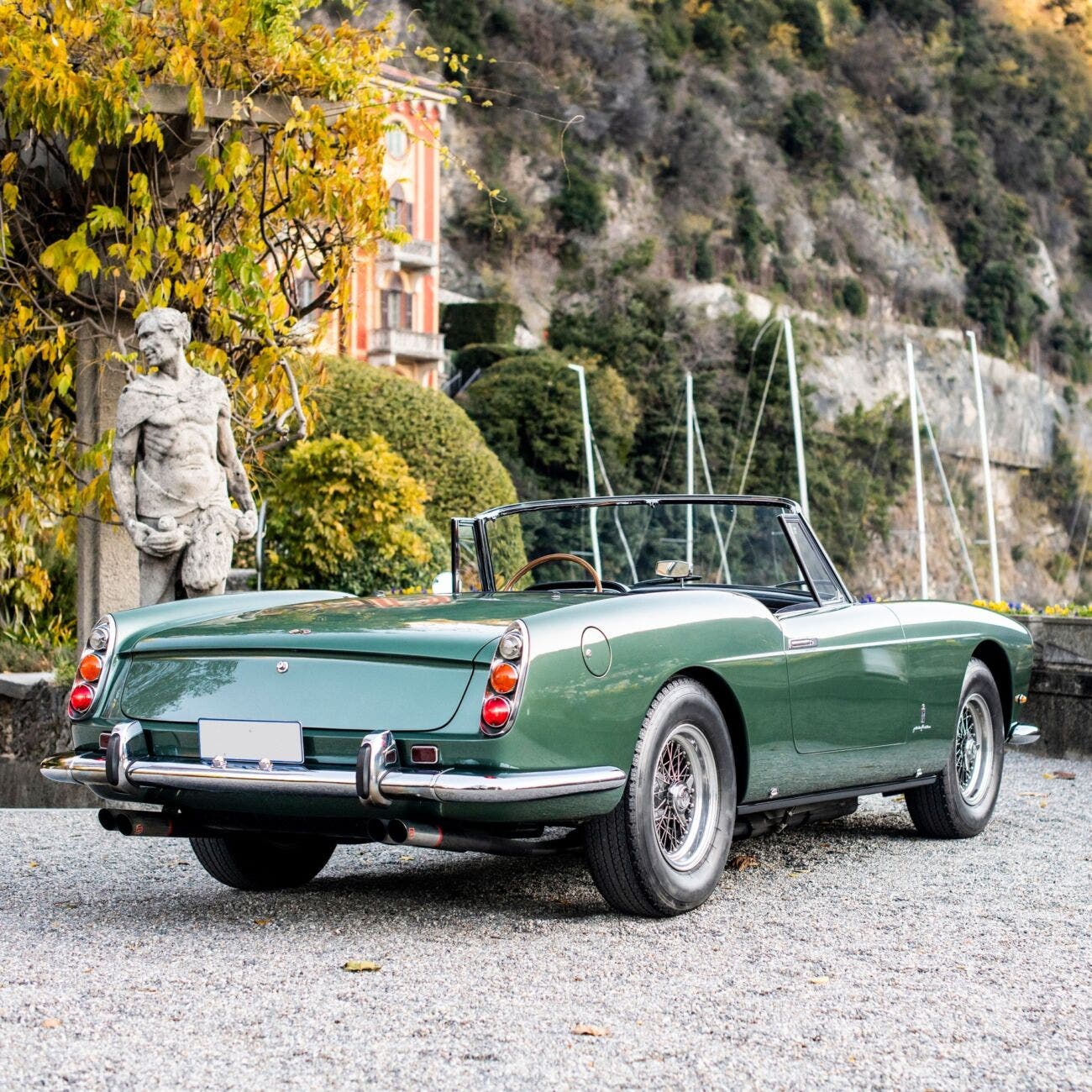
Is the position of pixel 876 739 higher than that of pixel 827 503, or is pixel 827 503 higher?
pixel 827 503

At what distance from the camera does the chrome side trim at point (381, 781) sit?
4379 millimetres

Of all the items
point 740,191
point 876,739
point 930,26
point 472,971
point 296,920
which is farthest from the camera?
point 930,26

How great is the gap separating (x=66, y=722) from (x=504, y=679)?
5218mm

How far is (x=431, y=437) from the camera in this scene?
24469mm

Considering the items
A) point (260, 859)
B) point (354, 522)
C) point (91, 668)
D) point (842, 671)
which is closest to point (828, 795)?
point (842, 671)

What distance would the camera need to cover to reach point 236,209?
9.70 metres

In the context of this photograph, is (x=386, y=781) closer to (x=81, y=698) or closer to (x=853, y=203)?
(x=81, y=698)

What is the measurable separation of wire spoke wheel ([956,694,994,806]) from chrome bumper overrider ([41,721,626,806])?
2683mm

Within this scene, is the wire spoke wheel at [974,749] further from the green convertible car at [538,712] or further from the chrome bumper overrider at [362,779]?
the chrome bumper overrider at [362,779]

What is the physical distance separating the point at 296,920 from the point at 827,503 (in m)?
53.0

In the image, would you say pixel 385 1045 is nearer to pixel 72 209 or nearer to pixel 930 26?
pixel 72 209

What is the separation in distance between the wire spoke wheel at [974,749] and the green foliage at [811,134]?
251 feet

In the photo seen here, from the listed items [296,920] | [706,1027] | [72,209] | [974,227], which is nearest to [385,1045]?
[706,1027]

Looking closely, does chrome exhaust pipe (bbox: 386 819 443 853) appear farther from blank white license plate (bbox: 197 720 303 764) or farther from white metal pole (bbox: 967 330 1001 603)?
white metal pole (bbox: 967 330 1001 603)
